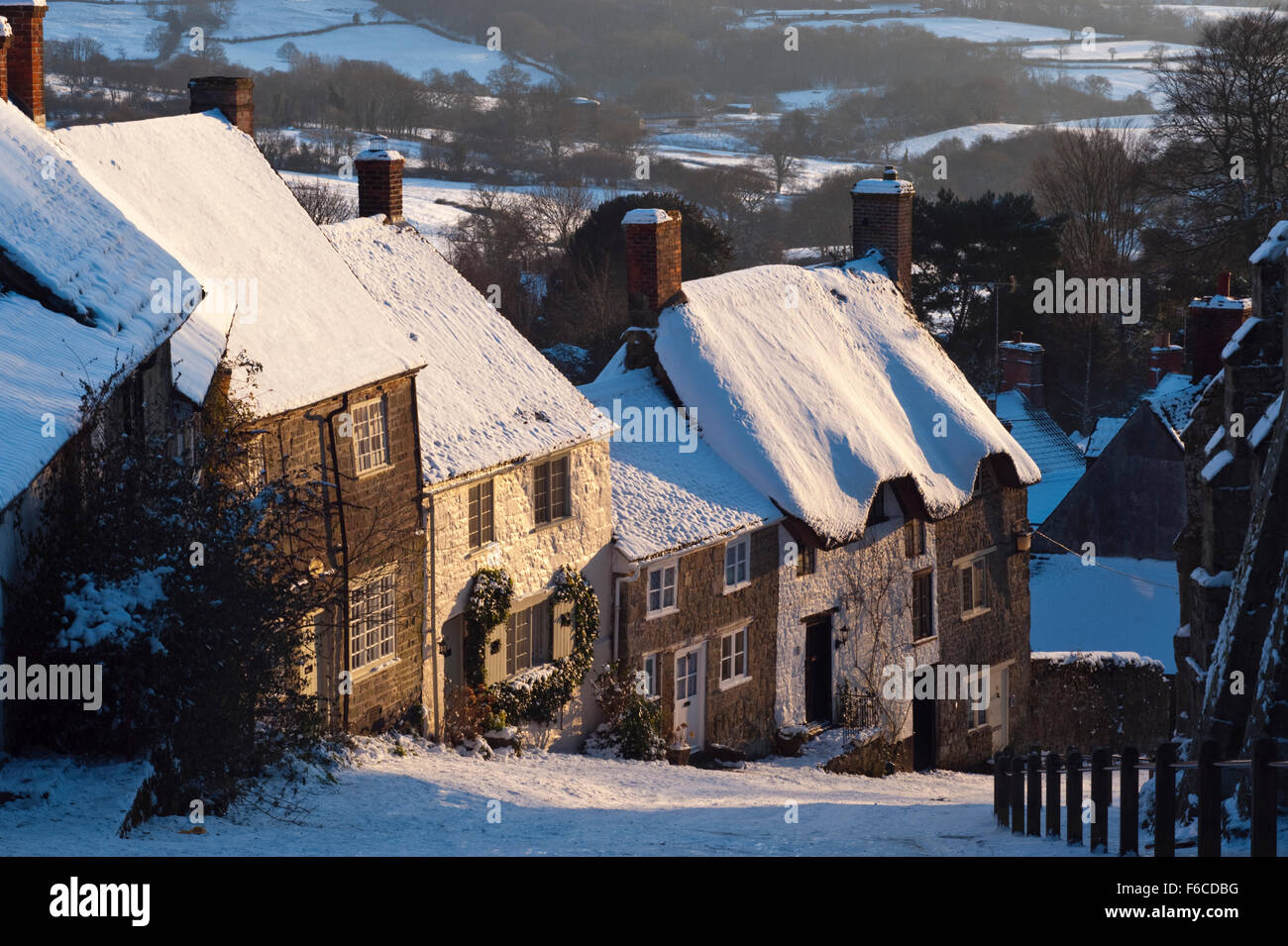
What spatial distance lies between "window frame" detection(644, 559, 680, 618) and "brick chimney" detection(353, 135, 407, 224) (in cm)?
642

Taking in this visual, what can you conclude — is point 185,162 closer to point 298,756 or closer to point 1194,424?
point 298,756

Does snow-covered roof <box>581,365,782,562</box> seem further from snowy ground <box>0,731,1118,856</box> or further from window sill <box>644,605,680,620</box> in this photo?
snowy ground <box>0,731,1118,856</box>

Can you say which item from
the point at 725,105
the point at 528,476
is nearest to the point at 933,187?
the point at 725,105

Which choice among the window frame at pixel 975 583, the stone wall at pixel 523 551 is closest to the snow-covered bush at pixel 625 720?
the stone wall at pixel 523 551

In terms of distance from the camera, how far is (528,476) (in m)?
23.0

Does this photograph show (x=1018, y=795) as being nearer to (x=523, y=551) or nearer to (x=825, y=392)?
(x=523, y=551)

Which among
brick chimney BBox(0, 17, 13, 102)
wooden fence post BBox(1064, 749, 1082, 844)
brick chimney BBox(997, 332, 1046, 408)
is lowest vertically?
wooden fence post BBox(1064, 749, 1082, 844)

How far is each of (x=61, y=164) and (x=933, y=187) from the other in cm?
11391

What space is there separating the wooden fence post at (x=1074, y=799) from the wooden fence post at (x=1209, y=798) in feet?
6.94

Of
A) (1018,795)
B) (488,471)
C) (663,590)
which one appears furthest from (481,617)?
(1018,795)

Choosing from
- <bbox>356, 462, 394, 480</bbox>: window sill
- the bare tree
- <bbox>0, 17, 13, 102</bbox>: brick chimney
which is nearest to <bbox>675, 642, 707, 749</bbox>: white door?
<bbox>356, 462, 394, 480</bbox>: window sill

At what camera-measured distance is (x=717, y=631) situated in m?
25.7

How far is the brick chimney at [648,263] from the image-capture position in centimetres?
2769

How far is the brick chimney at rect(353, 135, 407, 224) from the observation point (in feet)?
84.5
